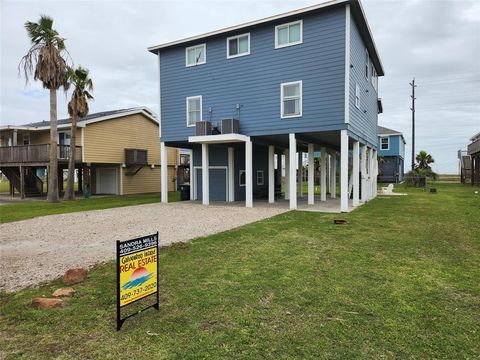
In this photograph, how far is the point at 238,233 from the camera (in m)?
9.21

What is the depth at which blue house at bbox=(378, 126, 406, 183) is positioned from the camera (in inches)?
1726

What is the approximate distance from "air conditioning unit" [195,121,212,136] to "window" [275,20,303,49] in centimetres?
477

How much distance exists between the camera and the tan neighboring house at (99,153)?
23.2m

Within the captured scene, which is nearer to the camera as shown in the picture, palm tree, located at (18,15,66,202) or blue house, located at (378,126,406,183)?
palm tree, located at (18,15,66,202)

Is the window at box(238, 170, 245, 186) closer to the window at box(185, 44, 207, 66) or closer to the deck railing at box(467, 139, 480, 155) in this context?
the window at box(185, 44, 207, 66)

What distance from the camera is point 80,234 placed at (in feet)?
31.0

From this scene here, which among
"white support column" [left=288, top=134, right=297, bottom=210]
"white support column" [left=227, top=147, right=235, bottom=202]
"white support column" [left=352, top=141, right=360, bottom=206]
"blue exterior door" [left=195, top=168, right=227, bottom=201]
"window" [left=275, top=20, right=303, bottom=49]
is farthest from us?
"blue exterior door" [left=195, top=168, right=227, bottom=201]

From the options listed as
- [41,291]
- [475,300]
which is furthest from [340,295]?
[41,291]

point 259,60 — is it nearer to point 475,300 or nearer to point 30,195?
point 475,300

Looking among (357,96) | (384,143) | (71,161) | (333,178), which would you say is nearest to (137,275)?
(357,96)

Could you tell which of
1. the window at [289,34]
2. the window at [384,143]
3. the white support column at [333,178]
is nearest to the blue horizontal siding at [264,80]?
the window at [289,34]

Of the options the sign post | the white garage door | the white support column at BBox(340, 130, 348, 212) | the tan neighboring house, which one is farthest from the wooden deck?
the sign post

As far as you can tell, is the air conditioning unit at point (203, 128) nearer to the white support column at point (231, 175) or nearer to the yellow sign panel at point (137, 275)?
the white support column at point (231, 175)

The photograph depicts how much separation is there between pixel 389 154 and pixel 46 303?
45.8 meters
